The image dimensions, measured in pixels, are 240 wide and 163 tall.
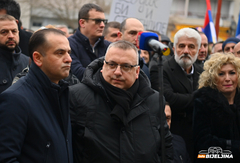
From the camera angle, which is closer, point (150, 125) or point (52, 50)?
point (52, 50)

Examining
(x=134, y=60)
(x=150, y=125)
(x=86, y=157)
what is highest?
(x=134, y=60)

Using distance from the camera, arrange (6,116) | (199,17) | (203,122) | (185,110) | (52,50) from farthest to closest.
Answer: (199,17)
(185,110)
(203,122)
(52,50)
(6,116)

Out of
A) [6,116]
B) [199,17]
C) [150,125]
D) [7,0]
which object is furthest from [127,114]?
[199,17]

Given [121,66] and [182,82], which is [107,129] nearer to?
[121,66]

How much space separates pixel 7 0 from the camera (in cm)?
455

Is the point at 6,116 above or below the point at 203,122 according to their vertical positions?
above

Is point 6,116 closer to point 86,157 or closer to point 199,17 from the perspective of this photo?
point 86,157

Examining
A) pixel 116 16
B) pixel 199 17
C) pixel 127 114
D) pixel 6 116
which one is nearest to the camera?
pixel 6 116

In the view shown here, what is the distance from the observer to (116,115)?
2.75 m

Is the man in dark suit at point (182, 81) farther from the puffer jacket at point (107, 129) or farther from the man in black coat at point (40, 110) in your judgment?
the man in black coat at point (40, 110)

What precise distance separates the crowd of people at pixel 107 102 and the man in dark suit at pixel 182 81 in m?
0.01

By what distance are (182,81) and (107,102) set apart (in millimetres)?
1609

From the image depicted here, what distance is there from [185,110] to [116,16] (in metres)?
2.89

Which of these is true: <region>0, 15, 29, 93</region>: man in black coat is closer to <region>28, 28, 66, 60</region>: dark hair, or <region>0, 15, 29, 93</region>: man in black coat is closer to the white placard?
<region>28, 28, 66, 60</region>: dark hair
